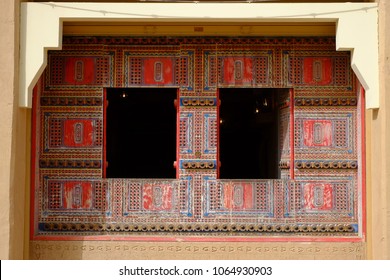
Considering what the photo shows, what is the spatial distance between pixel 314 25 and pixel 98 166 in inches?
103

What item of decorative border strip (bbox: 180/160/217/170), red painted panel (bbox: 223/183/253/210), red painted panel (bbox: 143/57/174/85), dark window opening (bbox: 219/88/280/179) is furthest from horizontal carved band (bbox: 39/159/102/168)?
dark window opening (bbox: 219/88/280/179)

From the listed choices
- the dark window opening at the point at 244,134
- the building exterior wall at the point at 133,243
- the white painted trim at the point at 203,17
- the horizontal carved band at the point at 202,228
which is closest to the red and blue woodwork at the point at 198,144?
the horizontal carved band at the point at 202,228

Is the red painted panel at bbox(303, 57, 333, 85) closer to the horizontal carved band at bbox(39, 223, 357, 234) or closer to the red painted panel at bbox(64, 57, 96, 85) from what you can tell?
the horizontal carved band at bbox(39, 223, 357, 234)

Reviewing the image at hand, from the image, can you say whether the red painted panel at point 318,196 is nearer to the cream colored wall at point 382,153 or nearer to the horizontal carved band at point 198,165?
the cream colored wall at point 382,153

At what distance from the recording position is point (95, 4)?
6.66 m

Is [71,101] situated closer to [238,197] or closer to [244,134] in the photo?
[238,197]

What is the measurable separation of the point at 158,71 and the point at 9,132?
5.79ft

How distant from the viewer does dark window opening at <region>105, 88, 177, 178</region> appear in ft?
36.3

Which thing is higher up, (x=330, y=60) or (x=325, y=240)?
(x=330, y=60)

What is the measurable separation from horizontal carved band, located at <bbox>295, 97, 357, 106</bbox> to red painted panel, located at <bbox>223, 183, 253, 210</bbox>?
1.03 m

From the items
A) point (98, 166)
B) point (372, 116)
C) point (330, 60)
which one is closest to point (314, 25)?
point (330, 60)

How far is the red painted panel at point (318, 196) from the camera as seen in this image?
7.32 m

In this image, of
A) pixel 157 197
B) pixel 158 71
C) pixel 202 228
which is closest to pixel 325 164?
pixel 202 228
